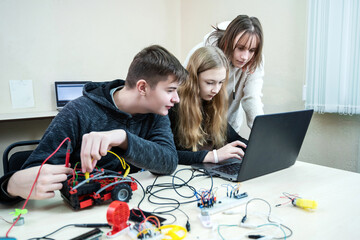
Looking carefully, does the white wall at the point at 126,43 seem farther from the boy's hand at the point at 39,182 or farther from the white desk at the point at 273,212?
the boy's hand at the point at 39,182

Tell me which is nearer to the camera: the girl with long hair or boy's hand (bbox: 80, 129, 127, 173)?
boy's hand (bbox: 80, 129, 127, 173)

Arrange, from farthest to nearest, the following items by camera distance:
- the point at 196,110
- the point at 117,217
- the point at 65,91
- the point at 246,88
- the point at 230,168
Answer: the point at 65,91, the point at 246,88, the point at 196,110, the point at 230,168, the point at 117,217

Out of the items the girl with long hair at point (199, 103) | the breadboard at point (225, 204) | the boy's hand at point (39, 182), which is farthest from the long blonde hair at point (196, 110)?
the boy's hand at point (39, 182)

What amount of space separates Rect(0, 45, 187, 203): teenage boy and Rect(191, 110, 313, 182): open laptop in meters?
0.23

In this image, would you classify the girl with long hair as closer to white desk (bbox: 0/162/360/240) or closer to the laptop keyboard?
the laptop keyboard

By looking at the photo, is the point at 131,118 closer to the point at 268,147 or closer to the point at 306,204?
the point at 268,147

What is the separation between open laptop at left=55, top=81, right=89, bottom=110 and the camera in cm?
272

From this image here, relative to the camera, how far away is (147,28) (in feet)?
11.1

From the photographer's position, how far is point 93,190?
2.47 ft

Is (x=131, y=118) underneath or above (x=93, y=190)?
above

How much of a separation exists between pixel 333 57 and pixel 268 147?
1365 millimetres

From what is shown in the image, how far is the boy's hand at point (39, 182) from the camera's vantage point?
75cm

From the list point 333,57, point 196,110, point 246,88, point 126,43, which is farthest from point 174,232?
point 126,43

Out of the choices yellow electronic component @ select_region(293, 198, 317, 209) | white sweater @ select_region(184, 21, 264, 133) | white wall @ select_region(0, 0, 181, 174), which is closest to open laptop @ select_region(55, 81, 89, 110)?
white wall @ select_region(0, 0, 181, 174)
